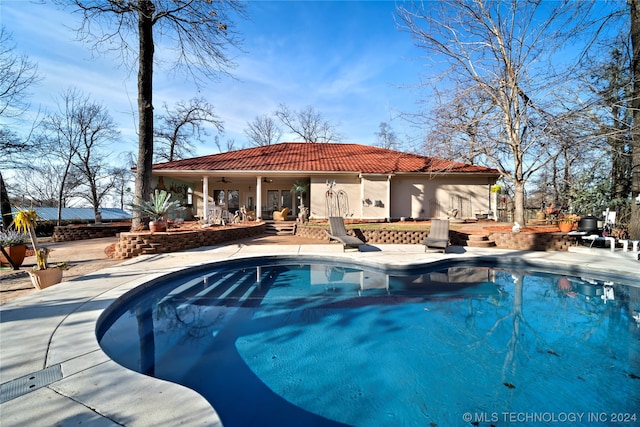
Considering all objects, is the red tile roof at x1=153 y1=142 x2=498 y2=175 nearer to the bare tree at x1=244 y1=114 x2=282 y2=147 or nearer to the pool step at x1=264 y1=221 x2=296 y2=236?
the pool step at x1=264 y1=221 x2=296 y2=236

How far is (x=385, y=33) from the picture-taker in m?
11.0

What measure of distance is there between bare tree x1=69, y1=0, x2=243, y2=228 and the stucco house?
467 cm

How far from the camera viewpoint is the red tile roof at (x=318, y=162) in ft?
48.4

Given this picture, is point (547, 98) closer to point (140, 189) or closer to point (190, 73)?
point (190, 73)

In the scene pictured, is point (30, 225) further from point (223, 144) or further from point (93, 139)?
point (223, 144)

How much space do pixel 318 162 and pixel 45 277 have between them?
13.1 metres

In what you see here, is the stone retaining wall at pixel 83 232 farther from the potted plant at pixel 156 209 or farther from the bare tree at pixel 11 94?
the potted plant at pixel 156 209

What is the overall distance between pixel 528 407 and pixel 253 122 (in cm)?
3554

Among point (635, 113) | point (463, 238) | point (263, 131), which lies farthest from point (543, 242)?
point (263, 131)

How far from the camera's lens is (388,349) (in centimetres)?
367

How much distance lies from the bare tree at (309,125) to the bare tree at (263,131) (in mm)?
2998

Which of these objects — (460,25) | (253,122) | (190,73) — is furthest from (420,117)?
(253,122)

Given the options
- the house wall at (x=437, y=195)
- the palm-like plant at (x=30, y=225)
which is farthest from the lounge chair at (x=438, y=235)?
the palm-like plant at (x=30, y=225)

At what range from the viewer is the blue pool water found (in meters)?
2.62
